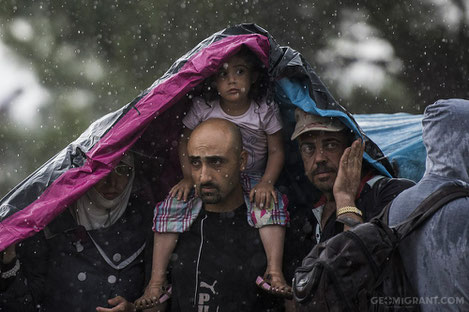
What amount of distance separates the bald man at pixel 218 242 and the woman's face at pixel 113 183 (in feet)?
1.63

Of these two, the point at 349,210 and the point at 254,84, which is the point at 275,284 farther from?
the point at 254,84

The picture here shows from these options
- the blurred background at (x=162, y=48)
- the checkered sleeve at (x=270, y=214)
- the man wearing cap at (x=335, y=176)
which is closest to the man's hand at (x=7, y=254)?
the checkered sleeve at (x=270, y=214)

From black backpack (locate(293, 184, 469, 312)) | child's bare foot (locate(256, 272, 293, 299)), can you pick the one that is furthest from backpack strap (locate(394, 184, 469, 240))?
child's bare foot (locate(256, 272, 293, 299))

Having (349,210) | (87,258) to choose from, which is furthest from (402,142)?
(87,258)

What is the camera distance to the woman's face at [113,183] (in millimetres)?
4395

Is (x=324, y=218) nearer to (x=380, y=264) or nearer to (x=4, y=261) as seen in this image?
(x=380, y=264)

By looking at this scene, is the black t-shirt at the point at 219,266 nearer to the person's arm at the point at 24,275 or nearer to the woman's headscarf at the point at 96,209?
the woman's headscarf at the point at 96,209

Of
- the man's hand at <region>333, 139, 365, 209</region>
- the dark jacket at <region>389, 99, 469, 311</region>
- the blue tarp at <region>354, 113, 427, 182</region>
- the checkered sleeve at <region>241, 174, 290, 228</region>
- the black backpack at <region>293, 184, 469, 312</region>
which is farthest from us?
the blue tarp at <region>354, 113, 427, 182</region>

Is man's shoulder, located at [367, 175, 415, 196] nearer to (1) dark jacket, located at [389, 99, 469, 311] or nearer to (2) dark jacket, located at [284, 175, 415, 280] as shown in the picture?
(2) dark jacket, located at [284, 175, 415, 280]

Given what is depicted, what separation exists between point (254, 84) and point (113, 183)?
1.10m

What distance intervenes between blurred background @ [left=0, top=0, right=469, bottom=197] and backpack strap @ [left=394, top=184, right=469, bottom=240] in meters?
8.96

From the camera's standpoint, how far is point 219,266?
161 inches

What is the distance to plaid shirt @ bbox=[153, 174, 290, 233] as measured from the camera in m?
4.10

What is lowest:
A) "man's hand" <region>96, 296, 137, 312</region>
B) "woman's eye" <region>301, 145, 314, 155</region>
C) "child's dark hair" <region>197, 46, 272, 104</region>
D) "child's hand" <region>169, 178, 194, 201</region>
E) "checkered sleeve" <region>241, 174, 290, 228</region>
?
"man's hand" <region>96, 296, 137, 312</region>
